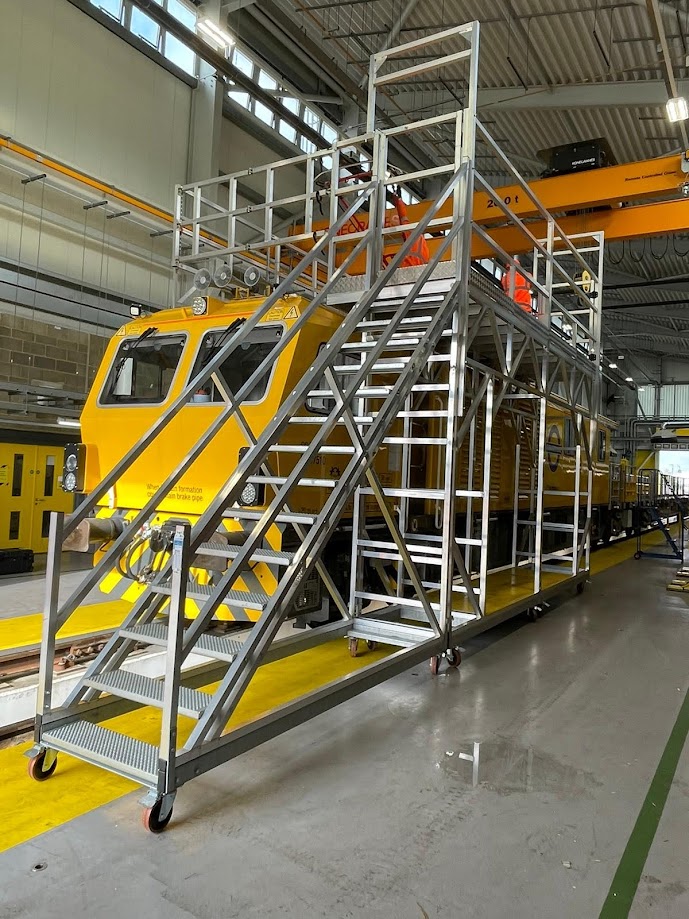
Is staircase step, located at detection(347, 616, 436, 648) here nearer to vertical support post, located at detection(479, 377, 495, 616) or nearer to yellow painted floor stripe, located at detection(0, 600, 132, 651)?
vertical support post, located at detection(479, 377, 495, 616)

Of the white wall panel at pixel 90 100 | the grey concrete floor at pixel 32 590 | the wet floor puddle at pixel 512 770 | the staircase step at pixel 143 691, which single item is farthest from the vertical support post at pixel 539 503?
the white wall panel at pixel 90 100

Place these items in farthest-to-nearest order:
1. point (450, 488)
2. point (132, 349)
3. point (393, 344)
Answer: point (132, 349) < point (393, 344) < point (450, 488)

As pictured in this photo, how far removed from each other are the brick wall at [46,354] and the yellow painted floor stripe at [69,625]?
171 inches

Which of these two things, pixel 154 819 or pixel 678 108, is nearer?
pixel 154 819

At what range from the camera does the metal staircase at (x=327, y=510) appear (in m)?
2.79

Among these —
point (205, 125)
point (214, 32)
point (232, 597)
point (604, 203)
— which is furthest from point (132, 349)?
point (205, 125)

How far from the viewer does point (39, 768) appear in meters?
2.90

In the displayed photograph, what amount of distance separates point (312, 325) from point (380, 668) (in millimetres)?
2397

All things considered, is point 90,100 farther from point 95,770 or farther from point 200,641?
point 95,770

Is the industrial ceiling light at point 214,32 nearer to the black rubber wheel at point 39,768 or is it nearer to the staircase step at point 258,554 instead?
the staircase step at point 258,554

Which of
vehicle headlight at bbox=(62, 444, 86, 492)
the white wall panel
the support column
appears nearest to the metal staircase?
vehicle headlight at bbox=(62, 444, 86, 492)

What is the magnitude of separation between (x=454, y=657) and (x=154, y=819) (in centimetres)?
278

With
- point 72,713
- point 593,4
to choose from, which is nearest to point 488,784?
point 72,713

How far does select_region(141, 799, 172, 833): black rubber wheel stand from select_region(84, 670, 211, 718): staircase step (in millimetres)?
351
